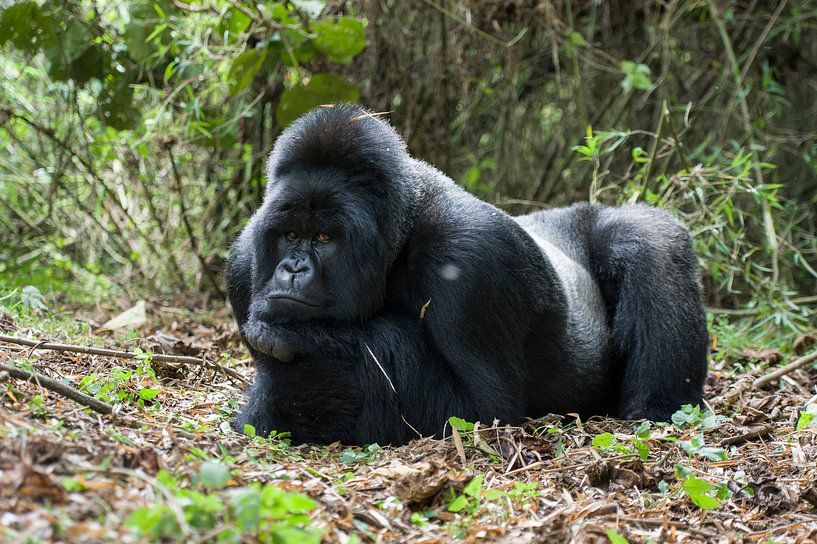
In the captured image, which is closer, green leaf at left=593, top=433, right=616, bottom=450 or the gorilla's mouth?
green leaf at left=593, top=433, right=616, bottom=450

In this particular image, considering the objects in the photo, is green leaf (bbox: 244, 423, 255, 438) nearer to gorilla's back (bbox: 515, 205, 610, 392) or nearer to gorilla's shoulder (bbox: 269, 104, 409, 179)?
gorilla's shoulder (bbox: 269, 104, 409, 179)

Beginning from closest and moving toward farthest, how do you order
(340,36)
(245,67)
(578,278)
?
(578,278)
(245,67)
(340,36)

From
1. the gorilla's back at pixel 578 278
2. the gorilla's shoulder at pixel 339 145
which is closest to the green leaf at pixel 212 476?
the gorilla's shoulder at pixel 339 145

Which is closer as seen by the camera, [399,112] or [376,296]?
[376,296]

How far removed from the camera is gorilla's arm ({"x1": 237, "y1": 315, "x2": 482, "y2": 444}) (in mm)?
3830

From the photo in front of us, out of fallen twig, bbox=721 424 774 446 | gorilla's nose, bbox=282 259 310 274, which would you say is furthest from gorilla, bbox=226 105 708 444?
fallen twig, bbox=721 424 774 446

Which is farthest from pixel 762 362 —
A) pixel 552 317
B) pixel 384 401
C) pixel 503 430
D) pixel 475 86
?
pixel 475 86

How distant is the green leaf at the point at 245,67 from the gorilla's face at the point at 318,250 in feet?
8.05

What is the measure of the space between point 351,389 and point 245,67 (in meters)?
3.18

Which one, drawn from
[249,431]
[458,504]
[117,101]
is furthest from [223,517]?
[117,101]

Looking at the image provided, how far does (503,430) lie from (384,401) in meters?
0.55

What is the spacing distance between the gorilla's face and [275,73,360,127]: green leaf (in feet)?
8.32

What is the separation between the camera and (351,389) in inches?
152

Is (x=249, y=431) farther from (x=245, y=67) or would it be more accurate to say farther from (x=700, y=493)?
(x=245, y=67)
